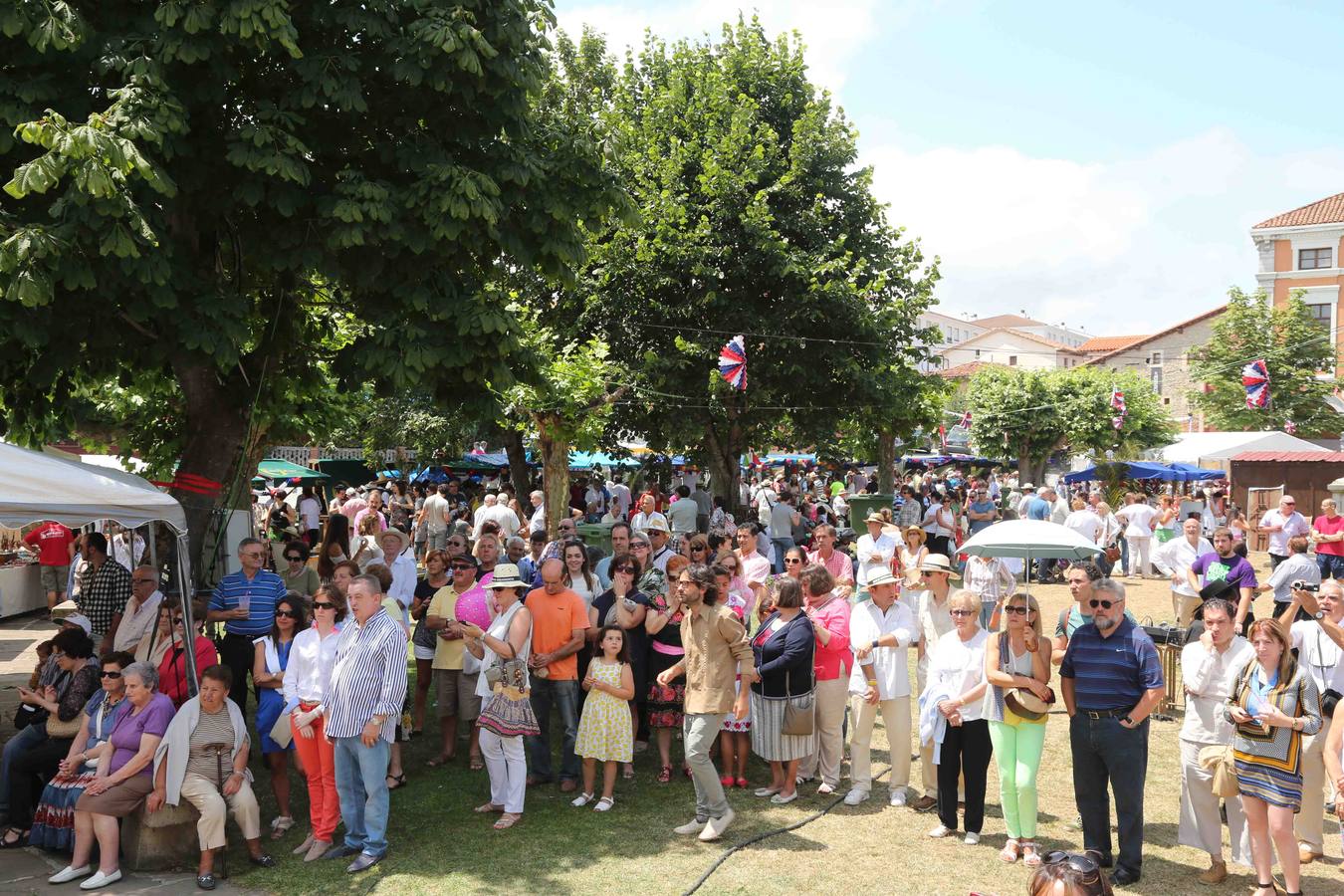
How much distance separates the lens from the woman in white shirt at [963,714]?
6.78m

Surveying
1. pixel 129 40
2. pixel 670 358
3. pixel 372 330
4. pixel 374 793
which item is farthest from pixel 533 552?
pixel 670 358

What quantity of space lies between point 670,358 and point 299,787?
52.1 feet

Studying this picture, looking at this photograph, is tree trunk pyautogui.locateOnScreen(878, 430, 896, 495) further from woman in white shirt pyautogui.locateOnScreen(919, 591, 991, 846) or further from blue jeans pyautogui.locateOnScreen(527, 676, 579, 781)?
woman in white shirt pyautogui.locateOnScreen(919, 591, 991, 846)

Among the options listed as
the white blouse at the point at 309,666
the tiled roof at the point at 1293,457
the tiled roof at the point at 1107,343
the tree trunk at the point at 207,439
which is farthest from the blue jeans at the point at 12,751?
the tiled roof at the point at 1107,343

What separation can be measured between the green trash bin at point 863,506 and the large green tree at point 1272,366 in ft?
81.0

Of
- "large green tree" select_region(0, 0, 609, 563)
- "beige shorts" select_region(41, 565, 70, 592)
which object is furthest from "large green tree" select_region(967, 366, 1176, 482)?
"large green tree" select_region(0, 0, 609, 563)

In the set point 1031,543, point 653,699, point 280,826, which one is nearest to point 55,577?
point 280,826

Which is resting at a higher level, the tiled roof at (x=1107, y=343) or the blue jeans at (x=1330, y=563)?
the tiled roof at (x=1107, y=343)

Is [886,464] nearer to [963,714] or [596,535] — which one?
[596,535]

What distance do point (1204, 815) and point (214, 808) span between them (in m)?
5.92

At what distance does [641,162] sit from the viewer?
939 inches

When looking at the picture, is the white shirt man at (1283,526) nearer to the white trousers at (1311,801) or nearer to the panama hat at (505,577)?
the white trousers at (1311,801)

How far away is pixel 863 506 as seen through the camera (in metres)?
23.7

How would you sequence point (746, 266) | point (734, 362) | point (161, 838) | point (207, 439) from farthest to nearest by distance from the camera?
point (746, 266) → point (734, 362) → point (207, 439) → point (161, 838)
